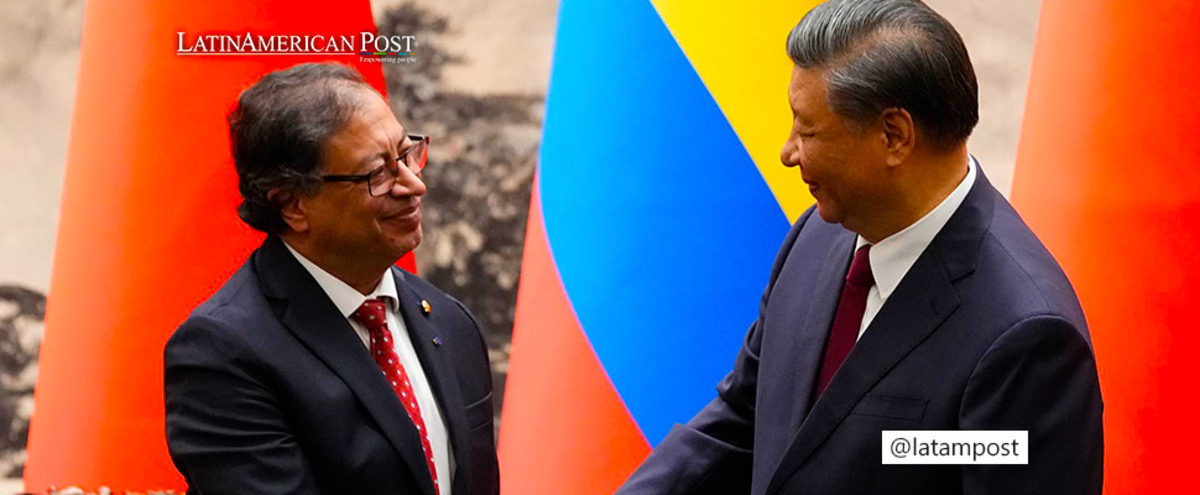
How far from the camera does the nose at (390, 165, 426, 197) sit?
5.41 feet

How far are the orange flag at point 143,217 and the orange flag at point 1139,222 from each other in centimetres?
115

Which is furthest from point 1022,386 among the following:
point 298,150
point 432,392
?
point 298,150

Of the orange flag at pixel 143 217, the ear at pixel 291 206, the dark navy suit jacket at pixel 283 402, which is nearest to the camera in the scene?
the dark navy suit jacket at pixel 283 402

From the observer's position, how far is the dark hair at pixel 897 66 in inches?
54.9

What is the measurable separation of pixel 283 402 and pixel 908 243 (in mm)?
691

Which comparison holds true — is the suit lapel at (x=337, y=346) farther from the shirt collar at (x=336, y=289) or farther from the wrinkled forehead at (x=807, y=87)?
the wrinkled forehead at (x=807, y=87)

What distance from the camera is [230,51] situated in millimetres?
2146

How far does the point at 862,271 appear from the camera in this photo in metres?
1.52

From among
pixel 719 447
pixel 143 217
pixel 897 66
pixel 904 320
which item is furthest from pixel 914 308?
pixel 143 217

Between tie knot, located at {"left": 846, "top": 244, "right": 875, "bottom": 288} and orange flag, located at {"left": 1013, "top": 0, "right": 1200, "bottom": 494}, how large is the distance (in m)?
0.61

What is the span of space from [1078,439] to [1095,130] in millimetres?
787

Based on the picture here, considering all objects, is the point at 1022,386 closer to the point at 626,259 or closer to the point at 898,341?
the point at 898,341

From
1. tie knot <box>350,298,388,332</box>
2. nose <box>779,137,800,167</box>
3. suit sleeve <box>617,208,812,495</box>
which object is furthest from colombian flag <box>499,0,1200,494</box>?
nose <box>779,137,800,167</box>

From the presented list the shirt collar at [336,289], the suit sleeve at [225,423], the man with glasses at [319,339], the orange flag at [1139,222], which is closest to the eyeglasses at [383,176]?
the man with glasses at [319,339]
